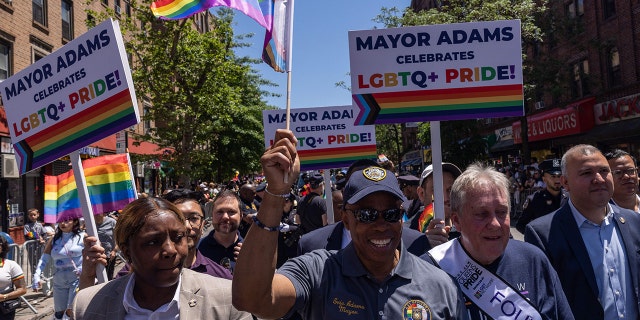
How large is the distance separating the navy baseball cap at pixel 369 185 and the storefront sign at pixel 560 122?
25.4 m

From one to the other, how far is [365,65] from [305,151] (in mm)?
3571

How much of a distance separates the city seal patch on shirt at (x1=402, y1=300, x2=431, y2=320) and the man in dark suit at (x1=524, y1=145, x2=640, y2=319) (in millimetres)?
1502

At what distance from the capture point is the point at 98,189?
4.94 m

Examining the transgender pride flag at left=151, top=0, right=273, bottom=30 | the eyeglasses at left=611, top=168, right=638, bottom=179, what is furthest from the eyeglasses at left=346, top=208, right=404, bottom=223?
the eyeglasses at left=611, top=168, right=638, bottom=179

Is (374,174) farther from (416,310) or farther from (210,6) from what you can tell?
(210,6)

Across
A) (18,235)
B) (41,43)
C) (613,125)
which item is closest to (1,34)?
(41,43)

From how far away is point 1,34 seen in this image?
17.8 metres

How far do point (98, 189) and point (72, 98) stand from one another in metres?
1.06

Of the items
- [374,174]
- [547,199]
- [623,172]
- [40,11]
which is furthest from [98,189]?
[40,11]

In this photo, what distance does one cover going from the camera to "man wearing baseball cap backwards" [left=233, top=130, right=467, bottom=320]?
1.98 metres

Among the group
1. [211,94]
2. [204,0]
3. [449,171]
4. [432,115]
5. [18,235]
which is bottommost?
[18,235]

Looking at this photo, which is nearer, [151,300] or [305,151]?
[151,300]

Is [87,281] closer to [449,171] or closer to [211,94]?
[449,171]

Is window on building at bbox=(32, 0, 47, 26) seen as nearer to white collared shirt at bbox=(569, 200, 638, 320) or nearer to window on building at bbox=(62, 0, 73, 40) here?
window on building at bbox=(62, 0, 73, 40)
